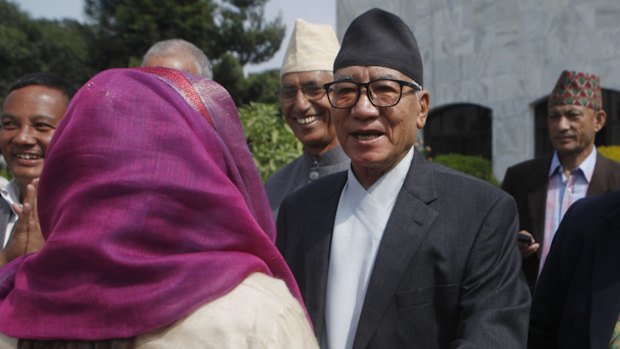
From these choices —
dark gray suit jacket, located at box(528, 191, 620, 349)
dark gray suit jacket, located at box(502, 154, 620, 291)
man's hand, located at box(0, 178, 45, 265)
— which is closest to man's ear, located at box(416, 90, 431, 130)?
dark gray suit jacket, located at box(528, 191, 620, 349)

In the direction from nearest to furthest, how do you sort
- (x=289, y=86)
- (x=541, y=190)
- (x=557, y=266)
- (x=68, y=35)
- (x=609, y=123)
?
(x=557, y=266)
(x=289, y=86)
(x=541, y=190)
(x=609, y=123)
(x=68, y=35)

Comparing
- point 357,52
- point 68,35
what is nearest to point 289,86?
point 357,52

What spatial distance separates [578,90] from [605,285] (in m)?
2.60

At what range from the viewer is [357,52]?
2295 mm

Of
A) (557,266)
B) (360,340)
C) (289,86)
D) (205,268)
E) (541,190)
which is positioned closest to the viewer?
(205,268)

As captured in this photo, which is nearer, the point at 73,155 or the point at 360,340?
the point at 73,155

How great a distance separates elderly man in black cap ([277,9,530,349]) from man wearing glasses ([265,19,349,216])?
3.33ft

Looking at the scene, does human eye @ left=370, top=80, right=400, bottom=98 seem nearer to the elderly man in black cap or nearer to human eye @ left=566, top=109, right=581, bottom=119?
the elderly man in black cap

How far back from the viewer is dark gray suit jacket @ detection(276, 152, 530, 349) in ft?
6.48

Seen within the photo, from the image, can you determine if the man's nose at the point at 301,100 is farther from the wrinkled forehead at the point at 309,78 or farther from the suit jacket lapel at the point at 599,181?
the suit jacket lapel at the point at 599,181

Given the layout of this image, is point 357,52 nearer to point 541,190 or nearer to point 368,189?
point 368,189

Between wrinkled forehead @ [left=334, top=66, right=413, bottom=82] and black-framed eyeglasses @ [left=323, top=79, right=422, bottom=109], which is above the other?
wrinkled forehead @ [left=334, top=66, right=413, bottom=82]

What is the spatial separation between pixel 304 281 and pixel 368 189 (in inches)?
15.5

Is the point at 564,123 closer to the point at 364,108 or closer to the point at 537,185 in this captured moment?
the point at 537,185
